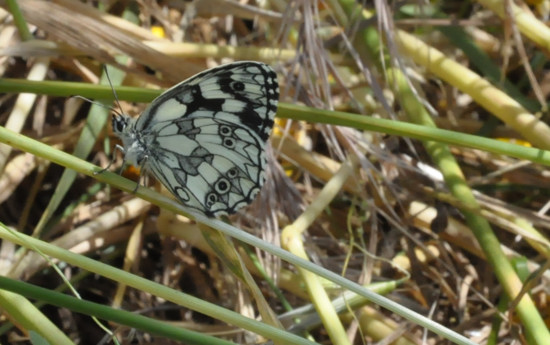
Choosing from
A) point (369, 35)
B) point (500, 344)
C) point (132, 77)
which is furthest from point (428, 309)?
point (132, 77)

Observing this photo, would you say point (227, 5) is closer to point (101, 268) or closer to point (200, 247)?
point (200, 247)

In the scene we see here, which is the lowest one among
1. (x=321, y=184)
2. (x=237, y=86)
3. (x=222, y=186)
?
(x=321, y=184)

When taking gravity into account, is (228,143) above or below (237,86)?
below

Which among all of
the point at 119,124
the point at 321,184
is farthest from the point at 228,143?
the point at 321,184

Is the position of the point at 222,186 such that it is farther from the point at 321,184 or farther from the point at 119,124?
the point at 321,184

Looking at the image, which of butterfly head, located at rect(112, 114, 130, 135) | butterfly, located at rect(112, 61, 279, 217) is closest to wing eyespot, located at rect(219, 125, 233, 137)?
butterfly, located at rect(112, 61, 279, 217)

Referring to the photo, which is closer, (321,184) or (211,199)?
(211,199)
